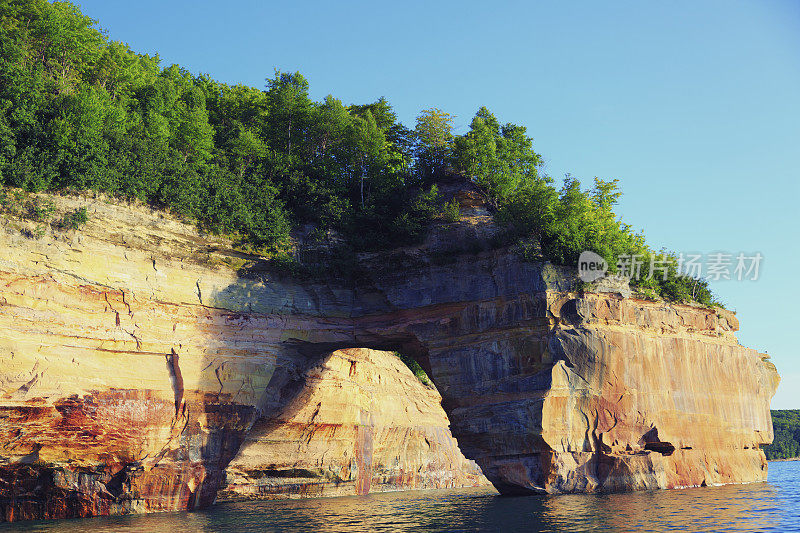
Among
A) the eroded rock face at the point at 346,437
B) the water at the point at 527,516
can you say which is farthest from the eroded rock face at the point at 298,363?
the water at the point at 527,516

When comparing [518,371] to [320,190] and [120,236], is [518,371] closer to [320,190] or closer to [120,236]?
[320,190]

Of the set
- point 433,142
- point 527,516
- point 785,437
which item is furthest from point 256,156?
point 785,437

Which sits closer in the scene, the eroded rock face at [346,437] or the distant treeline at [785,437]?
the eroded rock face at [346,437]

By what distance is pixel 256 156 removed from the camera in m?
34.9

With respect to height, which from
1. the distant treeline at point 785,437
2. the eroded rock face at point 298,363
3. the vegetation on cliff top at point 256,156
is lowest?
the distant treeline at point 785,437

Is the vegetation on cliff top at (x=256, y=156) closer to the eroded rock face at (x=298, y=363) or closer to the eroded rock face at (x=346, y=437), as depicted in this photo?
the eroded rock face at (x=298, y=363)

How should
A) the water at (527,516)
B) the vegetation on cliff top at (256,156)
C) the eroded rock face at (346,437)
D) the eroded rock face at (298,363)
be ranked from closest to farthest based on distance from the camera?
the water at (527,516) < the eroded rock face at (298,363) < the vegetation on cliff top at (256,156) < the eroded rock face at (346,437)

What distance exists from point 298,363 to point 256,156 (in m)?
11.1

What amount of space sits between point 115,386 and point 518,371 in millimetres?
15205

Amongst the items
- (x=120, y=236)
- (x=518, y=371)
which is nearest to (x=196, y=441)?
(x=120, y=236)

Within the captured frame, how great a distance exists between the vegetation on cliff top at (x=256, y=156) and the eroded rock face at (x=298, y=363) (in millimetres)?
1472

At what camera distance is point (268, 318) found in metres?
29.9

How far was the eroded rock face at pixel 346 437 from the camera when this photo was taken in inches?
1244

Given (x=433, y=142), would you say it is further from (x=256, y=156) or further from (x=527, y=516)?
(x=527, y=516)
